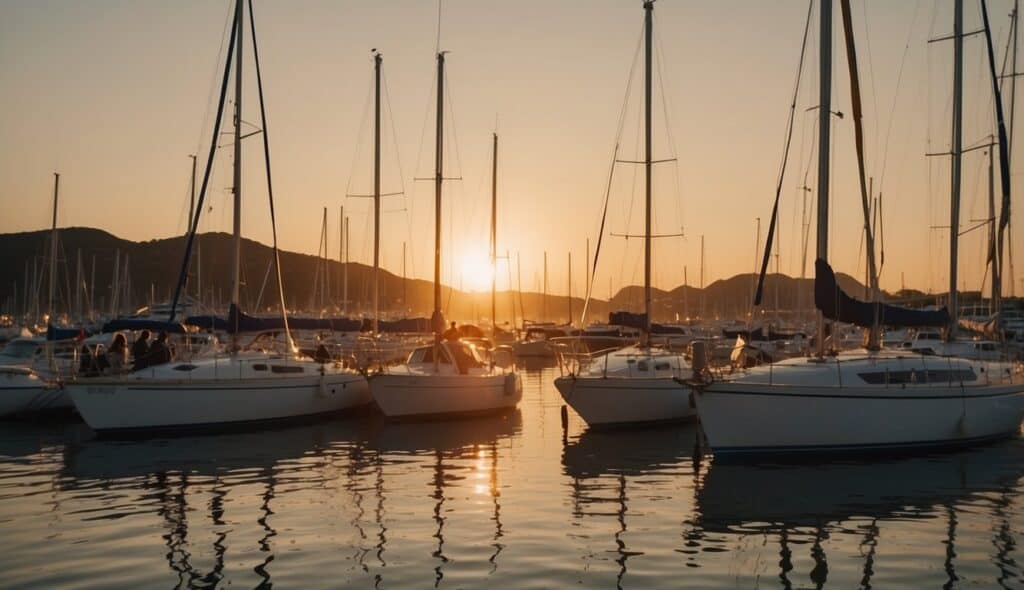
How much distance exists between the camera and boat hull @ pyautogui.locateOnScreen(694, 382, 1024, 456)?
19.4 metres

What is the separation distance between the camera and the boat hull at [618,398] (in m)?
25.2

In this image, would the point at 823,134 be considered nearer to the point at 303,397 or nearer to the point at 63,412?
the point at 303,397

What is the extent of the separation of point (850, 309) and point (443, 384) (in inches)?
441

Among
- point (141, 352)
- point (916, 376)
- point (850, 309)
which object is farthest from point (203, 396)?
point (916, 376)

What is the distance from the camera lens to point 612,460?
20719mm

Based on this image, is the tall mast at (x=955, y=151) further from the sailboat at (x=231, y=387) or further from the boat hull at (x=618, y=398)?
the sailboat at (x=231, y=387)

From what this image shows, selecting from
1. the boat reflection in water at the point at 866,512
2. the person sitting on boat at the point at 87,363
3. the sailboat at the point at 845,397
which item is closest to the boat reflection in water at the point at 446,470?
the boat reflection in water at the point at 866,512

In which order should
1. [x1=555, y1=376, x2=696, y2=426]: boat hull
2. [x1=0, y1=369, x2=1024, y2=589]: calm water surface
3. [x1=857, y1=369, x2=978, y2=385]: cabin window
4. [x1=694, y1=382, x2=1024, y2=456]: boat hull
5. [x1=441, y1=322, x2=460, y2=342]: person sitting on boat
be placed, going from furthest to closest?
1. [x1=441, y1=322, x2=460, y2=342]: person sitting on boat
2. [x1=555, y1=376, x2=696, y2=426]: boat hull
3. [x1=857, y1=369, x2=978, y2=385]: cabin window
4. [x1=694, y1=382, x2=1024, y2=456]: boat hull
5. [x1=0, y1=369, x2=1024, y2=589]: calm water surface

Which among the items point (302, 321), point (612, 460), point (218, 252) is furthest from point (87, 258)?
point (612, 460)

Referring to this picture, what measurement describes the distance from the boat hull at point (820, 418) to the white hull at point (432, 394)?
981 cm

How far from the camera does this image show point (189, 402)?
80.5ft

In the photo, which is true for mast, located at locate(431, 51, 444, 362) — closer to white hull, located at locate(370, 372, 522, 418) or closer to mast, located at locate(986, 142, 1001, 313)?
white hull, located at locate(370, 372, 522, 418)

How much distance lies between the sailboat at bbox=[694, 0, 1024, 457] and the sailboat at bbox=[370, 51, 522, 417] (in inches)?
387

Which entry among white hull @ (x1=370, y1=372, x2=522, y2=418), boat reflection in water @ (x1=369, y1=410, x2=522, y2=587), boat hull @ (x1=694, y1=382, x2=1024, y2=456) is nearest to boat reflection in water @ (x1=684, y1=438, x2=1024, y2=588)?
boat hull @ (x1=694, y1=382, x2=1024, y2=456)
